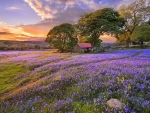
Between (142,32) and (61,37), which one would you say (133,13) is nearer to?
(142,32)

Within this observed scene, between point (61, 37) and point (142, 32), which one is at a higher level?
point (142, 32)

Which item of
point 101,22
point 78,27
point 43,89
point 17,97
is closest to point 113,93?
point 43,89

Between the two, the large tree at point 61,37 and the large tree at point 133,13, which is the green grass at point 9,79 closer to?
the large tree at point 61,37

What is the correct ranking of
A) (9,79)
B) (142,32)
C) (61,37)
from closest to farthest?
(9,79) < (61,37) < (142,32)

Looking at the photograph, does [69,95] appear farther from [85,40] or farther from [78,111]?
[85,40]

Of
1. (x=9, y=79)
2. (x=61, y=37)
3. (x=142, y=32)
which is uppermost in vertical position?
(x=142, y=32)

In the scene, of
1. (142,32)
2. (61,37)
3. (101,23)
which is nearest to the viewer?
(61,37)

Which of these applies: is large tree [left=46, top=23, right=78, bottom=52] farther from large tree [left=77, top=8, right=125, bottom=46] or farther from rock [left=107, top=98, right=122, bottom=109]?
rock [left=107, top=98, right=122, bottom=109]

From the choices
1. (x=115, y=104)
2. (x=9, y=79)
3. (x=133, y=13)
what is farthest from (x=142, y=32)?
(x=115, y=104)

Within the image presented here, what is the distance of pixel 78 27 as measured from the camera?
5716cm

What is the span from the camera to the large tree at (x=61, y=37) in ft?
160

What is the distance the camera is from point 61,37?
49156 mm

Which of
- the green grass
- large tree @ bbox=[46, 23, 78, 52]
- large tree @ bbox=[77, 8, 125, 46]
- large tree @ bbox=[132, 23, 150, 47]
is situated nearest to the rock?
the green grass

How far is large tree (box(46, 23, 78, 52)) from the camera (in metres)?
48.7
